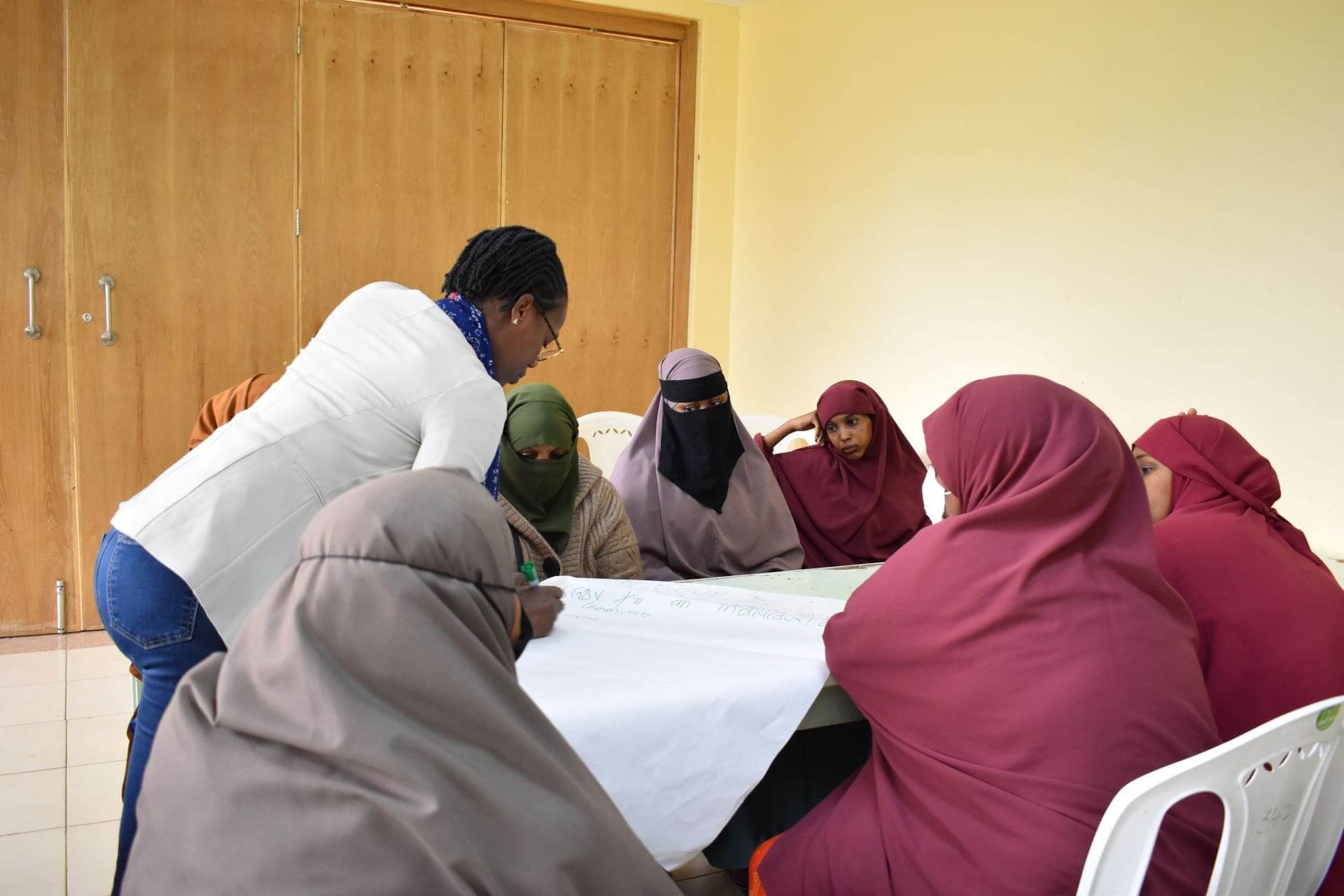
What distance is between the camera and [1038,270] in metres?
3.34

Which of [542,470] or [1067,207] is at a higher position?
[1067,207]

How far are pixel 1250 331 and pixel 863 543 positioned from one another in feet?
3.80

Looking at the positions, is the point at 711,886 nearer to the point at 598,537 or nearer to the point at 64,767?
the point at 598,537

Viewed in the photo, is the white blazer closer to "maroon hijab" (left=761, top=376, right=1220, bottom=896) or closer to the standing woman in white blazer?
the standing woman in white blazer

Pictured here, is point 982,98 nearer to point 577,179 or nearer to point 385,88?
point 577,179

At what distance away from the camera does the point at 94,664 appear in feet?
12.2

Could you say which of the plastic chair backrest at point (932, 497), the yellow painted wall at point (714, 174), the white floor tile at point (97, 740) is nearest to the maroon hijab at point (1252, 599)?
the plastic chair backrest at point (932, 497)

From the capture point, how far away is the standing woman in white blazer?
1479mm

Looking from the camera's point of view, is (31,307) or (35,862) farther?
(31,307)

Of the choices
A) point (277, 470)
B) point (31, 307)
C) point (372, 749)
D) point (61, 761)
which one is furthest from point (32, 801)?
point (372, 749)

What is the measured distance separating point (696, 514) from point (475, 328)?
1.23m

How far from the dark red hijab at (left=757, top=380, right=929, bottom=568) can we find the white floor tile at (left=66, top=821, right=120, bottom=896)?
191 cm

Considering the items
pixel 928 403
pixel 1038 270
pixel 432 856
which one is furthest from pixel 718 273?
pixel 432 856

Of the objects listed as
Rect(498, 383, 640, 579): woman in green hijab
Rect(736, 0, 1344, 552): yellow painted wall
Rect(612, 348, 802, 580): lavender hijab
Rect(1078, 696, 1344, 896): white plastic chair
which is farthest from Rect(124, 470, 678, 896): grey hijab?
Rect(736, 0, 1344, 552): yellow painted wall
